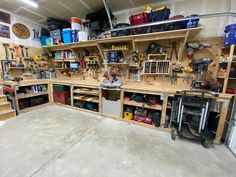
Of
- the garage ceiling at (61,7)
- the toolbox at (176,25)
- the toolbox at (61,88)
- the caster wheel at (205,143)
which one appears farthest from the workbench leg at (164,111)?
the toolbox at (61,88)

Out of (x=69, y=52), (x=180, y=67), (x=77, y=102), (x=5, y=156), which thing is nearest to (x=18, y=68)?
(x=69, y=52)

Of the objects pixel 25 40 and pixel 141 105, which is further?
pixel 25 40

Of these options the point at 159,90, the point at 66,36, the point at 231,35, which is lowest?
the point at 159,90

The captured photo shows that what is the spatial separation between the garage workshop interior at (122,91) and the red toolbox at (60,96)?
35 mm

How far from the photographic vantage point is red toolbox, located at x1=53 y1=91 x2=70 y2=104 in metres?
3.88

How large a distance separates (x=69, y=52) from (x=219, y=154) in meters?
4.74

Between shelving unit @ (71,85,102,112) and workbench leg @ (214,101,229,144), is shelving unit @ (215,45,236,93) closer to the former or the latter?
workbench leg @ (214,101,229,144)

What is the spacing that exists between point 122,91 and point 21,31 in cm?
402

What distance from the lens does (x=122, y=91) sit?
289 centimetres

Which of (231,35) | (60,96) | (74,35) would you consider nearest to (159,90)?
(231,35)

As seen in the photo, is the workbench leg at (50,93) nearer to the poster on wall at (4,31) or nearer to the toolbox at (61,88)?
the toolbox at (61,88)

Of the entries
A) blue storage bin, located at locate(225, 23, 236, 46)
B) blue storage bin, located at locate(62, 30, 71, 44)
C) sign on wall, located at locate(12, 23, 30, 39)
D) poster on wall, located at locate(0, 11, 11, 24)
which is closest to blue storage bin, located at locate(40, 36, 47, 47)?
sign on wall, located at locate(12, 23, 30, 39)

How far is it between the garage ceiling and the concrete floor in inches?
122

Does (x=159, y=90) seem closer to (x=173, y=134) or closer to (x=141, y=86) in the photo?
(x=141, y=86)
